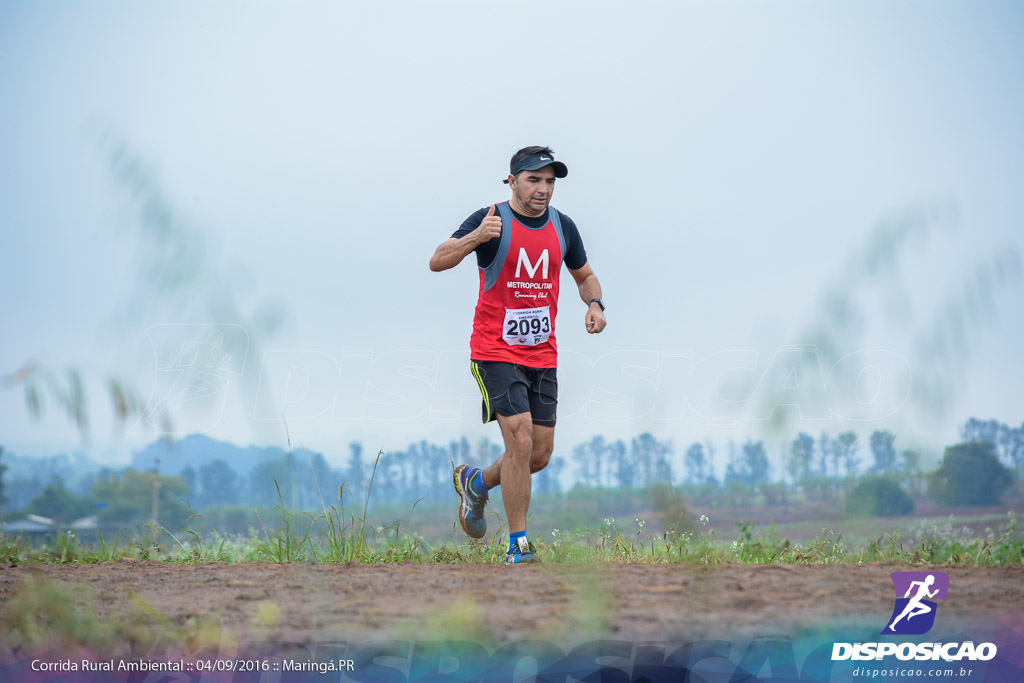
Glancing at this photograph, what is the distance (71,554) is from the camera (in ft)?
20.5

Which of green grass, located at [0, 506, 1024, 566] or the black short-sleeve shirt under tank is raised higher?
the black short-sleeve shirt under tank

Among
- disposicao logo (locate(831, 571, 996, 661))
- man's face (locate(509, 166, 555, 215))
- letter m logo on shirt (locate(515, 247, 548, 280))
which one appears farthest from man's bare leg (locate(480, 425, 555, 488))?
disposicao logo (locate(831, 571, 996, 661))

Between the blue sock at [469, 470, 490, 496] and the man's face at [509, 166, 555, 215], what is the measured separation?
1830 millimetres

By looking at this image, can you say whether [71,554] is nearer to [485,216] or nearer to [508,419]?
[508,419]

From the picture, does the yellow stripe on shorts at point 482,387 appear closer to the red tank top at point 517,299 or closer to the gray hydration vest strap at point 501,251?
the red tank top at point 517,299

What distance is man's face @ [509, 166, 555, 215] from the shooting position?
538 centimetres

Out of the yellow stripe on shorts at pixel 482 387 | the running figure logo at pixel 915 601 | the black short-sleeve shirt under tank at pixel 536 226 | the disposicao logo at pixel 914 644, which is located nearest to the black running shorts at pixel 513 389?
the yellow stripe on shorts at pixel 482 387

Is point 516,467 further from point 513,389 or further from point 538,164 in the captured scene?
point 538,164

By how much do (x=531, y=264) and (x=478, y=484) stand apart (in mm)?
1577

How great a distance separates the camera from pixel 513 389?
5.26 m

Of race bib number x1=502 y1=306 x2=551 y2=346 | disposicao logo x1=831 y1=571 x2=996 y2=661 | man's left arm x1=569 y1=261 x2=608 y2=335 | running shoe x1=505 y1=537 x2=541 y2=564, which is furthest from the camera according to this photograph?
man's left arm x1=569 y1=261 x2=608 y2=335

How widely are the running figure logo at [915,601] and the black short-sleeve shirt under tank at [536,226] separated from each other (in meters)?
2.84

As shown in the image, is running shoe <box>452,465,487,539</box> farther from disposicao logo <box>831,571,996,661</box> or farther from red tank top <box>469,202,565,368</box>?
disposicao logo <box>831,571,996,661</box>

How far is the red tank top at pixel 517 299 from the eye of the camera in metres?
5.29
